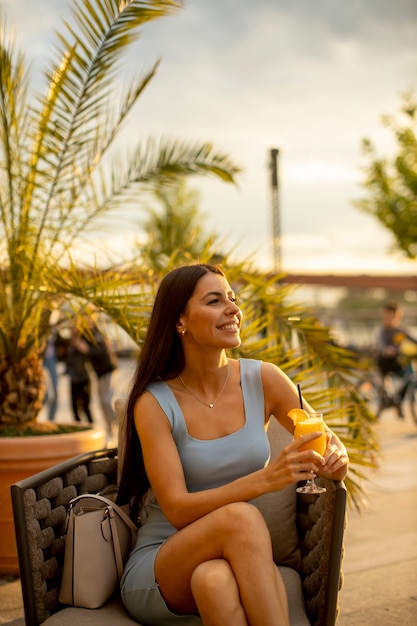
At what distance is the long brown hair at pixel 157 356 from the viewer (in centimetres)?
261

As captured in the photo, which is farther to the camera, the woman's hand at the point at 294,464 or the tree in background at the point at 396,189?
the tree in background at the point at 396,189

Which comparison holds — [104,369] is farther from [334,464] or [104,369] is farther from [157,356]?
[334,464]

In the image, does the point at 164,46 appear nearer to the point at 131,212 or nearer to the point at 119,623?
the point at 131,212

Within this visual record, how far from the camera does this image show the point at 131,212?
475 centimetres

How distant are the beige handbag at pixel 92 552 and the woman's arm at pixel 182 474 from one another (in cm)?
21

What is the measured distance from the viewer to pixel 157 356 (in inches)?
106

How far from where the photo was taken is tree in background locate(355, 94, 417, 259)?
70.8 feet

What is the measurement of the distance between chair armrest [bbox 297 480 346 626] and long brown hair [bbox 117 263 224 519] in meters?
0.59

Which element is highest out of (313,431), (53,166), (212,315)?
(53,166)

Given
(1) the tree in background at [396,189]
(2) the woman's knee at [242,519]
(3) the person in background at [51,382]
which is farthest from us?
(1) the tree in background at [396,189]

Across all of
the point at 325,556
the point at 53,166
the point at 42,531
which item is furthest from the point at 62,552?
the point at 53,166

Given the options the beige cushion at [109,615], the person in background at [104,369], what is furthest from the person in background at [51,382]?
the beige cushion at [109,615]

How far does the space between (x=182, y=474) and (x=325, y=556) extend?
49 centimetres

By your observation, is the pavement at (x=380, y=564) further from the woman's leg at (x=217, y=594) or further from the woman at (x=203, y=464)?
the woman's leg at (x=217, y=594)
